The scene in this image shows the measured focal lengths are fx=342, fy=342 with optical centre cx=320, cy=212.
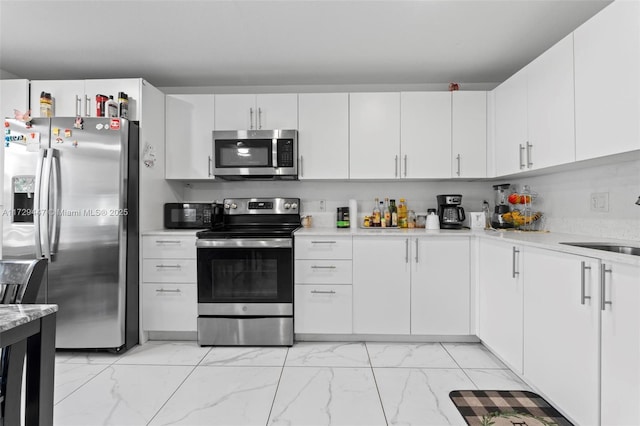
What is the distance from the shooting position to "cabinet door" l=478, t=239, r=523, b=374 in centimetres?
204

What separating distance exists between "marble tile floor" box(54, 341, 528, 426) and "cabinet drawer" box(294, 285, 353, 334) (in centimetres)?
14

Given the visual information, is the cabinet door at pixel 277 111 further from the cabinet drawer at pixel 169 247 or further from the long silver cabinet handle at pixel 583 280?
the long silver cabinet handle at pixel 583 280

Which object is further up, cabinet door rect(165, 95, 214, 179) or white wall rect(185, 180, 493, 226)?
cabinet door rect(165, 95, 214, 179)

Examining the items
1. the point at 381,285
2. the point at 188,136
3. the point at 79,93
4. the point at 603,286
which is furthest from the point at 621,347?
the point at 79,93

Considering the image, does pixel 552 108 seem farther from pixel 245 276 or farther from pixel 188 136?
pixel 188 136

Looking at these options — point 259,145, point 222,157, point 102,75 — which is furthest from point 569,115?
point 102,75

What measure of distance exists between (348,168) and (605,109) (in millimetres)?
1774

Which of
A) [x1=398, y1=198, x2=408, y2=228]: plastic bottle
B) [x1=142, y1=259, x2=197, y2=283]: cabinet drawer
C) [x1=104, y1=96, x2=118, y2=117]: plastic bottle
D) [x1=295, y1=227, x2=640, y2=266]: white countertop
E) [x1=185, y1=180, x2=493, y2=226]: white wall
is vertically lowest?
[x1=142, y1=259, x2=197, y2=283]: cabinet drawer

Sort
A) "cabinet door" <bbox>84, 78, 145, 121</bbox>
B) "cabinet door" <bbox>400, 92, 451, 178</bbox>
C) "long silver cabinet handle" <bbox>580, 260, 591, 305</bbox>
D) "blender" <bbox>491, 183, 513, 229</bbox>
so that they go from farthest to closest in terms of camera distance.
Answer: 1. "cabinet door" <bbox>400, 92, 451, 178</bbox>
2. "blender" <bbox>491, 183, 513, 229</bbox>
3. "cabinet door" <bbox>84, 78, 145, 121</bbox>
4. "long silver cabinet handle" <bbox>580, 260, 591, 305</bbox>

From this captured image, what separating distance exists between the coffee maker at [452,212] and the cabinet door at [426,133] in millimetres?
205

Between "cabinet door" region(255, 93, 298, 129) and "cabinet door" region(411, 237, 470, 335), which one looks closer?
"cabinet door" region(411, 237, 470, 335)

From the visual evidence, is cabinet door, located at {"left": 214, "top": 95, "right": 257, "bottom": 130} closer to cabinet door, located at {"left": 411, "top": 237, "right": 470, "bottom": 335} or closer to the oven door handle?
the oven door handle

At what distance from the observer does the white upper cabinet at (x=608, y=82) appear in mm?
1481

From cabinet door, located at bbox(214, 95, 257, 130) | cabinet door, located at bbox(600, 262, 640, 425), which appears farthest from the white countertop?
cabinet door, located at bbox(214, 95, 257, 130)
